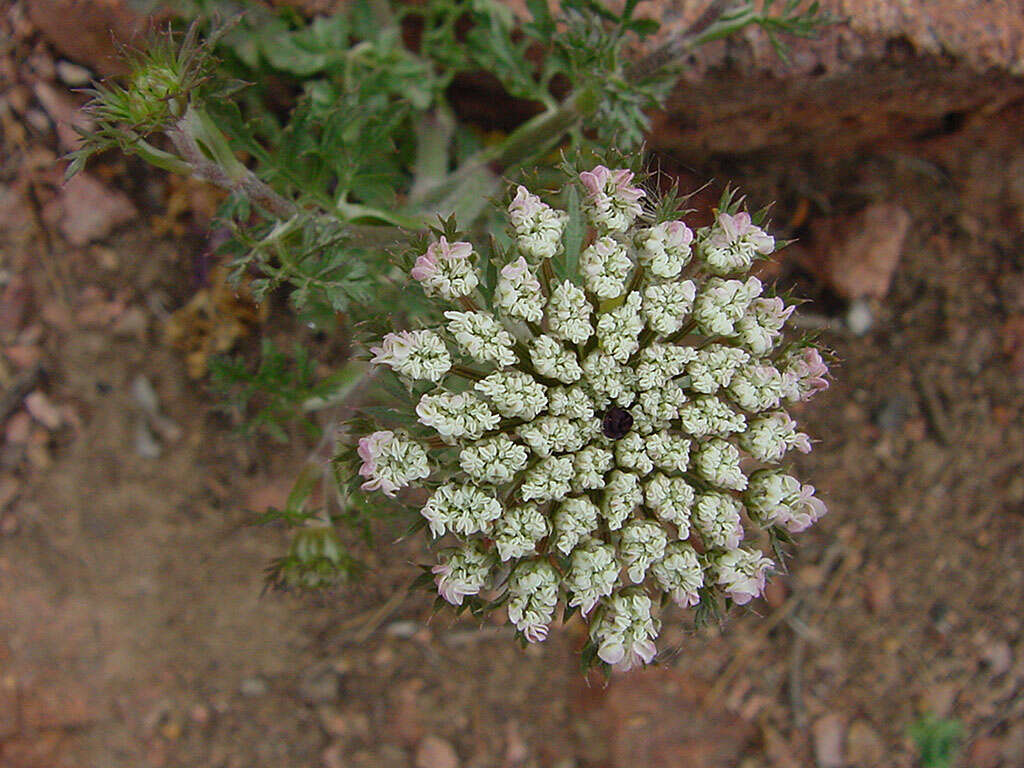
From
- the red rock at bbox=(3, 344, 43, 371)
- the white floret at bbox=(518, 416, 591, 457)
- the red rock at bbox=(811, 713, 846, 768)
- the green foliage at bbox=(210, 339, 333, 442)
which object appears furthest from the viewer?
the red rock at bbox=(811, 713, 846, 768)

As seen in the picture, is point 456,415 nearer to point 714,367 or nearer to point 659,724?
point 714,367

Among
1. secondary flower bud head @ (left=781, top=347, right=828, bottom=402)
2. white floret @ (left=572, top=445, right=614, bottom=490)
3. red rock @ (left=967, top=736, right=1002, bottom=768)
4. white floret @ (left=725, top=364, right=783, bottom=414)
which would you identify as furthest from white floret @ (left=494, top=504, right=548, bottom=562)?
red rock @ (left=967, top=736, right=1002, bottom=768)

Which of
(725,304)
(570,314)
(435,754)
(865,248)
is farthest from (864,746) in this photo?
(570,314)

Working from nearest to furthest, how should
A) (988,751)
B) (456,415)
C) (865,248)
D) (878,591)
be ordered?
(456,415) < (865,248) < (878,591) < (988,751)

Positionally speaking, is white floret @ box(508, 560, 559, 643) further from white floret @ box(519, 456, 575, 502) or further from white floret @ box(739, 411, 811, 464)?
white floret @ box(739, 411, 811, 464)

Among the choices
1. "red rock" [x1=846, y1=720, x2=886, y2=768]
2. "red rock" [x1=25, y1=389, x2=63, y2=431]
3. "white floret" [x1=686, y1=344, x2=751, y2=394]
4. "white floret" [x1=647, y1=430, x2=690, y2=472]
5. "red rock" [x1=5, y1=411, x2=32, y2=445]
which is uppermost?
"white floret" [x1=686, y1=344, x2=751, y2=394]

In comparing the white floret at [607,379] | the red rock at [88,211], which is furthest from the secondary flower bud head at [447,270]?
the red rock at [88,211]
